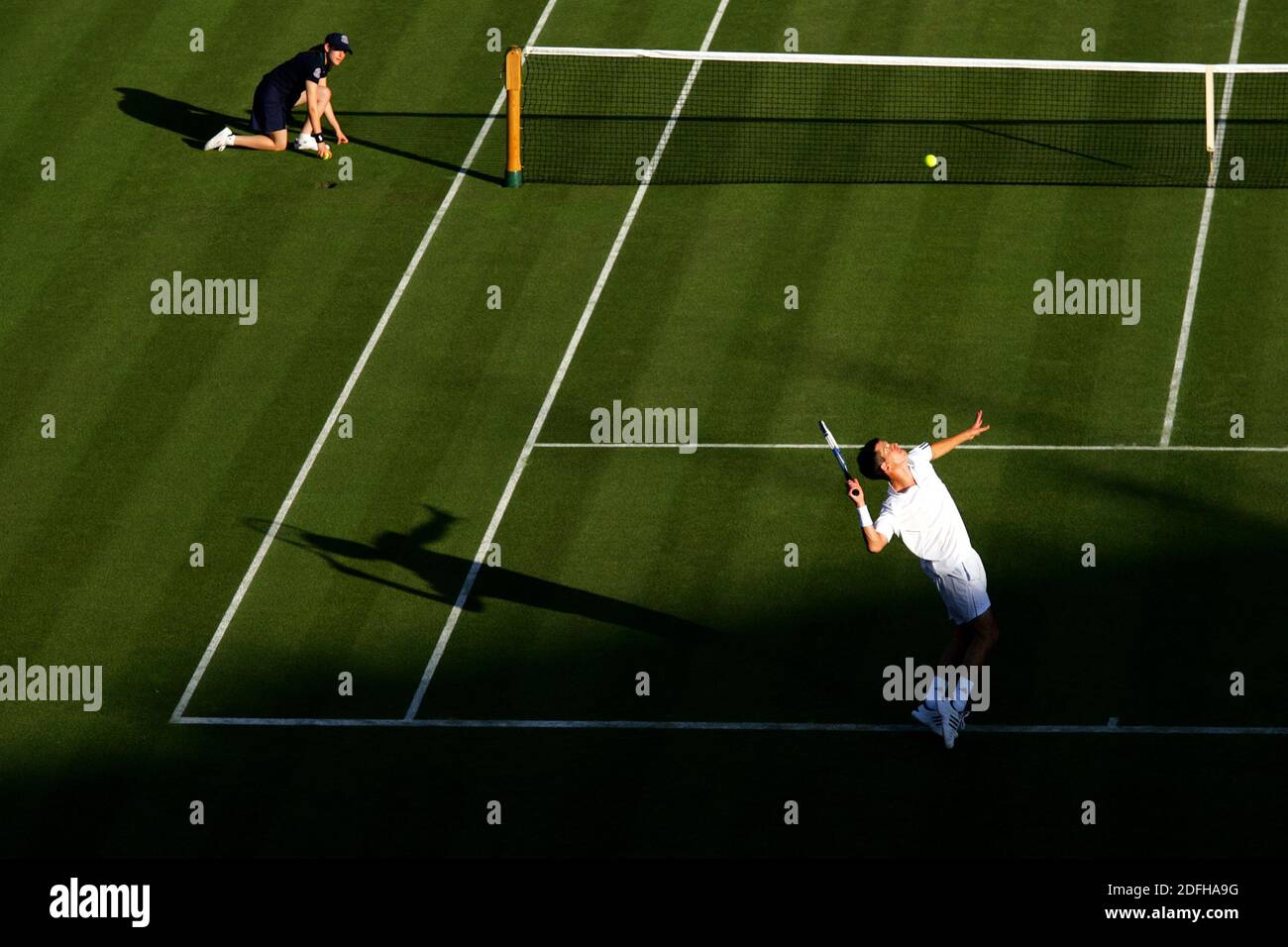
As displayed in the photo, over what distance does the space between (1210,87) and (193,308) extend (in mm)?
13284

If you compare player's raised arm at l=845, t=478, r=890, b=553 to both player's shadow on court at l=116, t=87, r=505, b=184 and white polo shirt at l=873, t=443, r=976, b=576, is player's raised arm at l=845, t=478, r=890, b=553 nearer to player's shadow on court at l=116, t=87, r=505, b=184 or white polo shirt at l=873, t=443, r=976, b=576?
white polo shirt at l=873, t=443, r=976, b=576

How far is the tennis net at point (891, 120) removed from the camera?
3020 cm

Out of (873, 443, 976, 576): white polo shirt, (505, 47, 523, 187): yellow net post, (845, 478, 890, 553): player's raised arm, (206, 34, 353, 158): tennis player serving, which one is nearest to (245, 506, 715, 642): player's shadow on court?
(873, 443, 976, 576): white polo shirt

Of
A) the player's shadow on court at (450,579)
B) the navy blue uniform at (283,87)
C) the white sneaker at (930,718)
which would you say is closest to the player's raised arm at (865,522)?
the white sneaker at (930,718)

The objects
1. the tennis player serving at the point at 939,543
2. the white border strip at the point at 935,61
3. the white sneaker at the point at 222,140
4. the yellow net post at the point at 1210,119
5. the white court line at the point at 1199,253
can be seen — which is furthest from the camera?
the white sneaker at the point at 222,140

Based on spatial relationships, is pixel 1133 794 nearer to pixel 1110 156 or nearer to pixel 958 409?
pixel 958 409

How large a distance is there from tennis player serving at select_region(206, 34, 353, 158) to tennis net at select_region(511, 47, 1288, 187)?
8.89 feet

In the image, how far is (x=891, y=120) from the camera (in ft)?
104

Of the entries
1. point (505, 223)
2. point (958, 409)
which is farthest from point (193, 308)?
point (958, 409)

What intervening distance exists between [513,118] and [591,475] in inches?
272

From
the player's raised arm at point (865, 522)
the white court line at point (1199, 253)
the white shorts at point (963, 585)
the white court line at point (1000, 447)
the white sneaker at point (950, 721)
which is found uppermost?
the white court line at point (1199, 253)

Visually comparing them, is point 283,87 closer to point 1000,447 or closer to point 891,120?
point 891,120

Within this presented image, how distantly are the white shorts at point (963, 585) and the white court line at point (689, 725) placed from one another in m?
1.31

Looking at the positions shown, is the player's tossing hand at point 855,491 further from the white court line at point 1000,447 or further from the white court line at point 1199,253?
the white court line at point 1199,253
